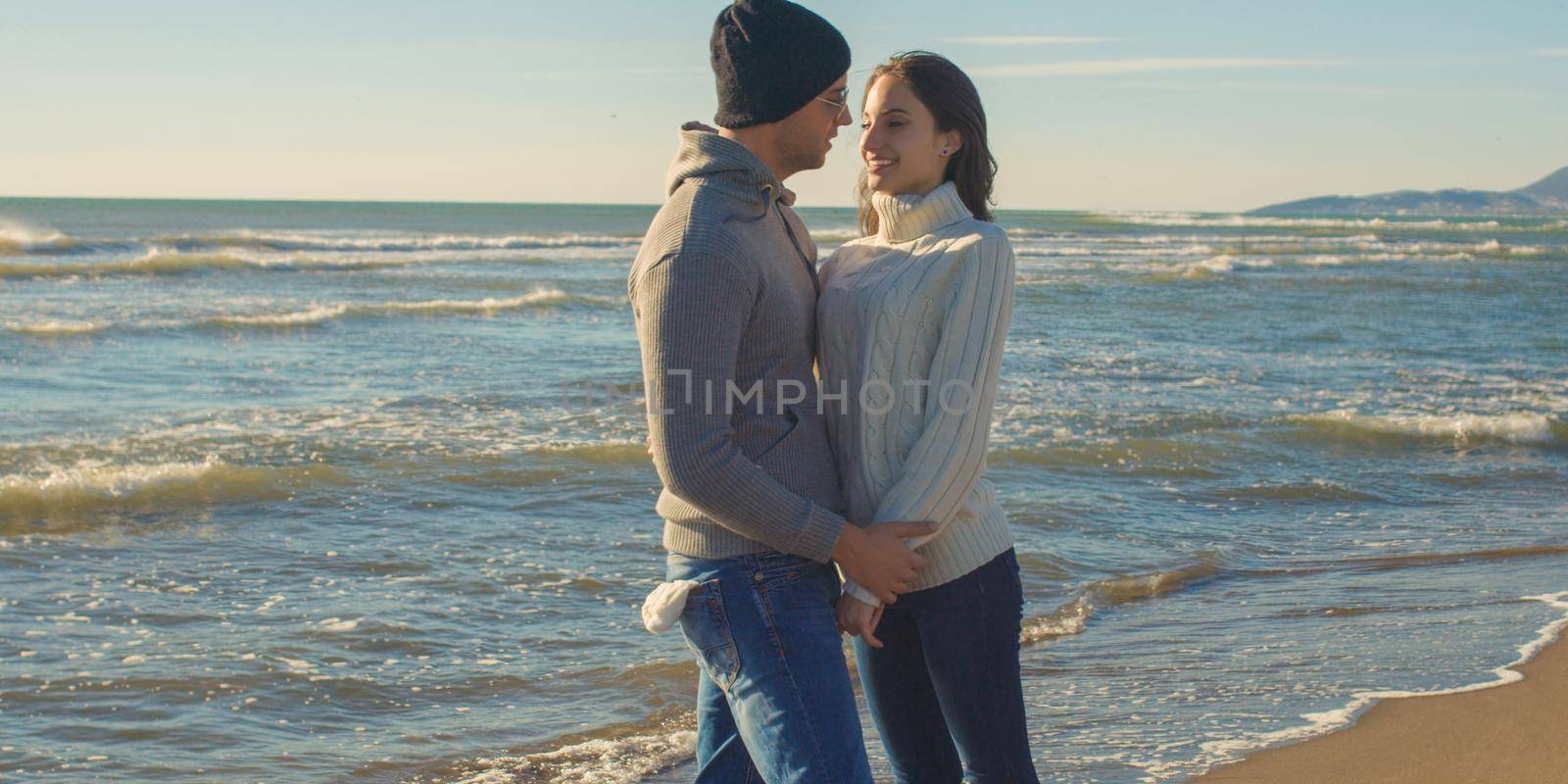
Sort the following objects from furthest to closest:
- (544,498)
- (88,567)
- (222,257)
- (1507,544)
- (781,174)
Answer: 1. (222,257)
2. (544,498)
3. (1507,544)
4. (88,567)
5. (781,174)

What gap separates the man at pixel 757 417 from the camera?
2.04m

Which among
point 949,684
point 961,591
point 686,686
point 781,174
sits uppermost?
point 781,174

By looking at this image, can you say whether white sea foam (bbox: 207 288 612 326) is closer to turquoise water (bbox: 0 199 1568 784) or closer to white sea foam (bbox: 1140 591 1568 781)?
turquoise water (bbox: 0 199 1568 784)

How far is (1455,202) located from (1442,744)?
16536 cm

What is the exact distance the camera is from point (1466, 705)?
14.4ft

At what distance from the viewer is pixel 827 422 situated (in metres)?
2.41

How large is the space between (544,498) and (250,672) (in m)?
2.89

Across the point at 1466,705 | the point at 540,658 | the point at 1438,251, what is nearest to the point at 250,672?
the point at 540,658

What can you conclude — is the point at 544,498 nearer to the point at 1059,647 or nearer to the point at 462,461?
the point at 462,461

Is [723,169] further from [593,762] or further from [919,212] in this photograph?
[593,762]

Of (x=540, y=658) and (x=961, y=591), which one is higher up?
(x=961, y=591)

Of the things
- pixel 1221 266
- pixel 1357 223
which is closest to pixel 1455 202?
pixel 1357 223

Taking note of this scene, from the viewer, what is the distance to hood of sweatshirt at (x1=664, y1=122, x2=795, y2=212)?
2160 mm

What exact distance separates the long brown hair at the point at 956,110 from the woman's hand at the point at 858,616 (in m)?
0.77
